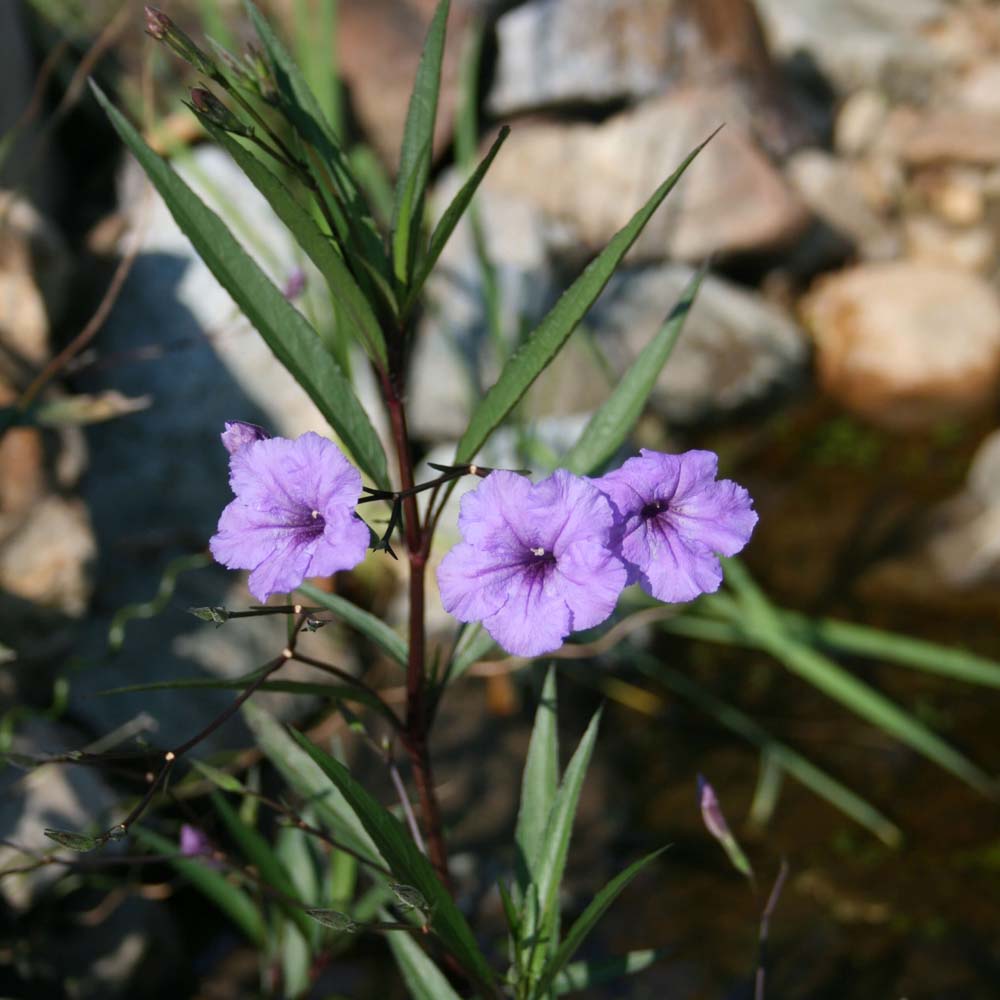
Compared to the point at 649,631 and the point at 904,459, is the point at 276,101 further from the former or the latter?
the point at 904,459

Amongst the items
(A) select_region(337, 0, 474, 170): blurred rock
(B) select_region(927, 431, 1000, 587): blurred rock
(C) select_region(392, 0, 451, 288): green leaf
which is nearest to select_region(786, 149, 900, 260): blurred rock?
(B) select_region(927, 431, 1000, 587): blurred rock

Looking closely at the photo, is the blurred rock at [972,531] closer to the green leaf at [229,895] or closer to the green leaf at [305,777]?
the green leaf at [229,895]

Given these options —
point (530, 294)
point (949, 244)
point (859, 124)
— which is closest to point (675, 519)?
point (530, 294)

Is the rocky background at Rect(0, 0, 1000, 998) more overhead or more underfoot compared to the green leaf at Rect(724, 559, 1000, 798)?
more overhead

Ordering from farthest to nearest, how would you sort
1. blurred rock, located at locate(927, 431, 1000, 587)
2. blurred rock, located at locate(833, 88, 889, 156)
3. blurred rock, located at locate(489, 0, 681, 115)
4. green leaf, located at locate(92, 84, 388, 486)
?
blurred rock, located at locate(833, 88, 889, 156) → blurred rock, located at locate(489, 0, 681, 115) → blurred rock, located at locate(927, 431, 1000, 587) → green leaf, located at locate(92, 84, 388, 486)

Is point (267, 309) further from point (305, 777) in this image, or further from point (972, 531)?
point (972, 531)

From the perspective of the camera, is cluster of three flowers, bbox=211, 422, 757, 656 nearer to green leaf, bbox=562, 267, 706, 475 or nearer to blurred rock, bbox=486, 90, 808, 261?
green leaf, bbox=562, 267, 706, 475

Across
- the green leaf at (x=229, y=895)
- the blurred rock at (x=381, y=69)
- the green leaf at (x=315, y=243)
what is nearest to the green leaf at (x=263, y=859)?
the green leaf at (x=229, y=895)

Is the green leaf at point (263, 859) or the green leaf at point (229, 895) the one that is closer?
the green leaf at point (263, 859)
